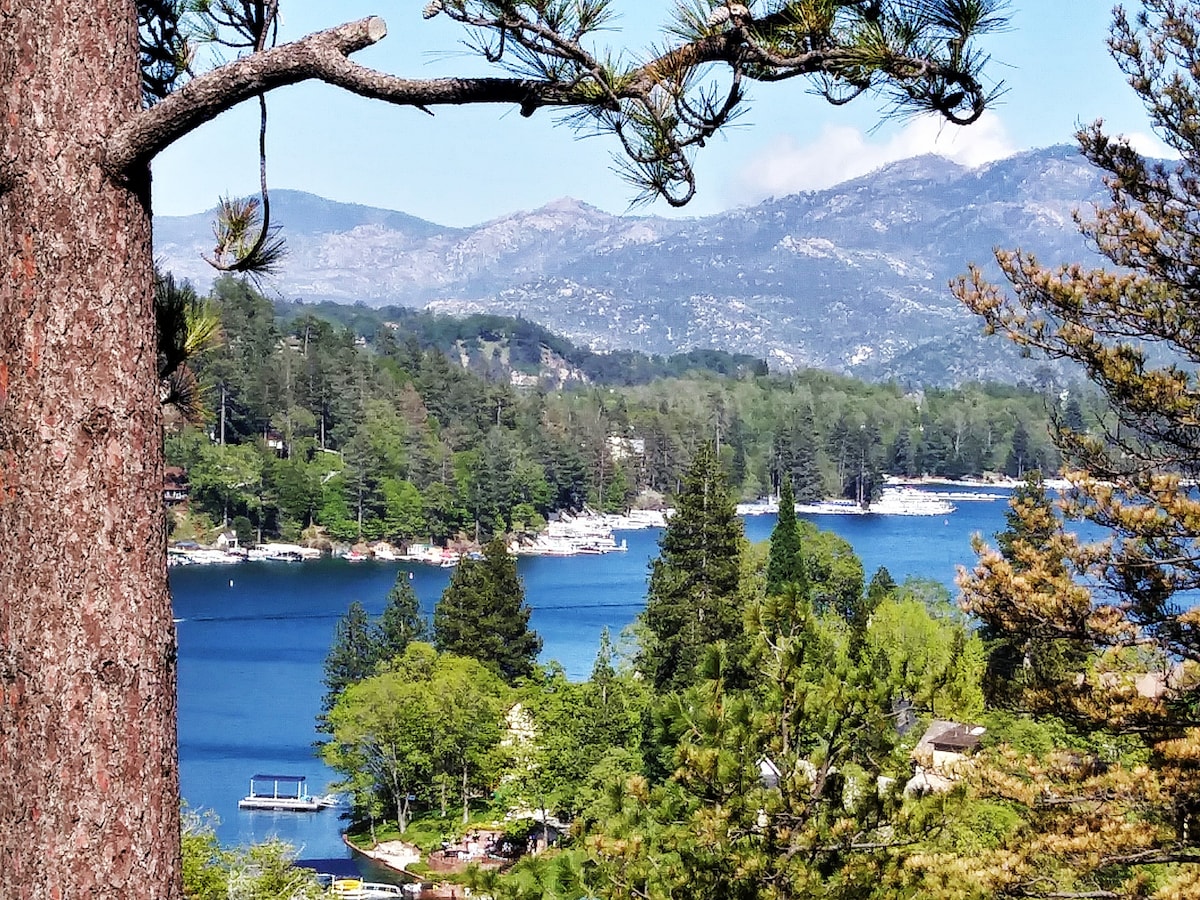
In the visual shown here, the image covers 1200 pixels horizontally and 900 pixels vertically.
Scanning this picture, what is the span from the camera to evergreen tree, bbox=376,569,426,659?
72.7ft

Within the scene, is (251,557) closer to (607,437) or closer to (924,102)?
(607,437)

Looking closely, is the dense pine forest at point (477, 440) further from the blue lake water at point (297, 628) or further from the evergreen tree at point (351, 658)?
the evergreen tree at point (351, 658)

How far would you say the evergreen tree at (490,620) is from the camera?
21.2 m

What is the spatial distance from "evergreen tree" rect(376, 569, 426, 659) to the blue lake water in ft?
7.12

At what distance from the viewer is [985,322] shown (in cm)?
622

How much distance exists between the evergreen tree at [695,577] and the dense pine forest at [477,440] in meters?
16.2

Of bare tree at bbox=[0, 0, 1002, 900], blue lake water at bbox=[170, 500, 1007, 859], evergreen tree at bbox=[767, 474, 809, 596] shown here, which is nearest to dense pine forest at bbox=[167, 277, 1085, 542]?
blue lake water at bbox=[170, 500, 1007, 859]

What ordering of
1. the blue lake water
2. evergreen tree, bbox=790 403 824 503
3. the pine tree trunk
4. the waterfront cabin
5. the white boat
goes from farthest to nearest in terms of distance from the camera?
1. evergreen tree, bbox=790 403 824 503
2. the blue lake water
3. the waterfront cabin
4. the white boat
5. the pine tree trunk

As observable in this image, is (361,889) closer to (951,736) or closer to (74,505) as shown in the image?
(951,736)

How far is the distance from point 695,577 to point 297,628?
53.4 ft

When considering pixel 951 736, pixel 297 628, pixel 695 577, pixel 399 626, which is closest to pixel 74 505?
pixel 951 736

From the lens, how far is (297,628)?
31.5 meters

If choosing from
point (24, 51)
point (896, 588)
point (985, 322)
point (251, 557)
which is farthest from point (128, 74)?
point (251, 557)

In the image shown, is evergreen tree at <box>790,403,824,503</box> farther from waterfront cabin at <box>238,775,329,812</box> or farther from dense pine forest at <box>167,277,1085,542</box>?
waterfront cabin at <box>238,775,329,812</box>
